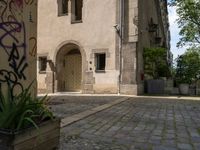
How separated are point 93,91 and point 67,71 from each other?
3.02 m

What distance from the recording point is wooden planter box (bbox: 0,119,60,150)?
125 inches

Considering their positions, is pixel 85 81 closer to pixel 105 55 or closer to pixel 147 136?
pixel 105 55

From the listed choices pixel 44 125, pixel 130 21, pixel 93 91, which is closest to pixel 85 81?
pixel 93 91

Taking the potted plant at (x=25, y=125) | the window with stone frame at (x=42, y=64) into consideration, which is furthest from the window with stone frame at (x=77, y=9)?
the potted plant at (x=25, y=125)

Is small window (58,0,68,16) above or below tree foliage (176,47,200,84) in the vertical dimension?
above


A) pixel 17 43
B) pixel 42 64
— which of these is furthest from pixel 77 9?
pixel 17 43

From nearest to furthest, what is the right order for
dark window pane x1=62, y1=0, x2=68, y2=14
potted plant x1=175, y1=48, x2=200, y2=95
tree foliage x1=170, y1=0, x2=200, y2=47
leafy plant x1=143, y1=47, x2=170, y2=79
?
leafy plant x1=143, y1=47, x2=170, y2=79, dark window pane x1=62, y1=0, x2=68, y2=14, potted plant x1=175, y1=48, x2=200, y2=95, tree foliage x1=170, y1=0, x2=200, y2=47

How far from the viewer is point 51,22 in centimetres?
2112

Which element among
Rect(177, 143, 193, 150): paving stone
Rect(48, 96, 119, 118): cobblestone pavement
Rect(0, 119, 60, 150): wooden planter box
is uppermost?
Rect(0, 119, 60, 150): wooden planter box

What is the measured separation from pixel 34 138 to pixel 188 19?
30.6m

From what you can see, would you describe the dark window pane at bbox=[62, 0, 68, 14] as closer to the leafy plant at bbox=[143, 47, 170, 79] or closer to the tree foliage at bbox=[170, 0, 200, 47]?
the leafy plant at bbox=[143, 47, 170, 79]

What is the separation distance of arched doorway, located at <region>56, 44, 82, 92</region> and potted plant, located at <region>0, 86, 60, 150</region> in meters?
17.0

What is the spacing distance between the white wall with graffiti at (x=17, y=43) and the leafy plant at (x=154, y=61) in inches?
548

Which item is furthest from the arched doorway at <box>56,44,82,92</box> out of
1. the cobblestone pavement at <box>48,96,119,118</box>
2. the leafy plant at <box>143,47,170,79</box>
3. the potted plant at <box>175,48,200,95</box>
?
the cobblestone pavement at <box>48,96,119,118</box>
